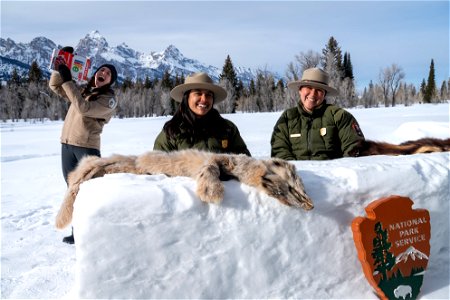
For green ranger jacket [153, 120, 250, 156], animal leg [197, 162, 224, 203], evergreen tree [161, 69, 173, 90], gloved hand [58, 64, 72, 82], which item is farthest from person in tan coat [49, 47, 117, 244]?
evergreen tree [161, 69, 173, 90]

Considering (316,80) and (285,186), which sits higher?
(316,80)

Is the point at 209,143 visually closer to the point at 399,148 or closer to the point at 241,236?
the point at 241,236

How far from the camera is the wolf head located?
210 centimetres

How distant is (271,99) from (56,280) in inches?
2046

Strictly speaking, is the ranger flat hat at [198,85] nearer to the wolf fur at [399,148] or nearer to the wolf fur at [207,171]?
the wolf fur at [207,171]

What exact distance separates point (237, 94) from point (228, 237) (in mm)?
55546

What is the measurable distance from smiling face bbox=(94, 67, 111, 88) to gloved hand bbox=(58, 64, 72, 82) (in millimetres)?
245

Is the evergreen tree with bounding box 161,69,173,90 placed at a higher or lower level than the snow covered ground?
higher

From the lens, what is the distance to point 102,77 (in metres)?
4.03

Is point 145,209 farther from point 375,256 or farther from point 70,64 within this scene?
point 70,64

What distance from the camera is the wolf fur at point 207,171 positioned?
6.73ft

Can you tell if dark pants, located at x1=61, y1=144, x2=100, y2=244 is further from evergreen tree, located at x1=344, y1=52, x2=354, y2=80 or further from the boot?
evergreen tree, located at x1=344, y1=52, x2=354, y2=80

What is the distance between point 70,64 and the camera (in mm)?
4035

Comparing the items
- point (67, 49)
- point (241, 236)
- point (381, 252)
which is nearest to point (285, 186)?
point (241, 236)
